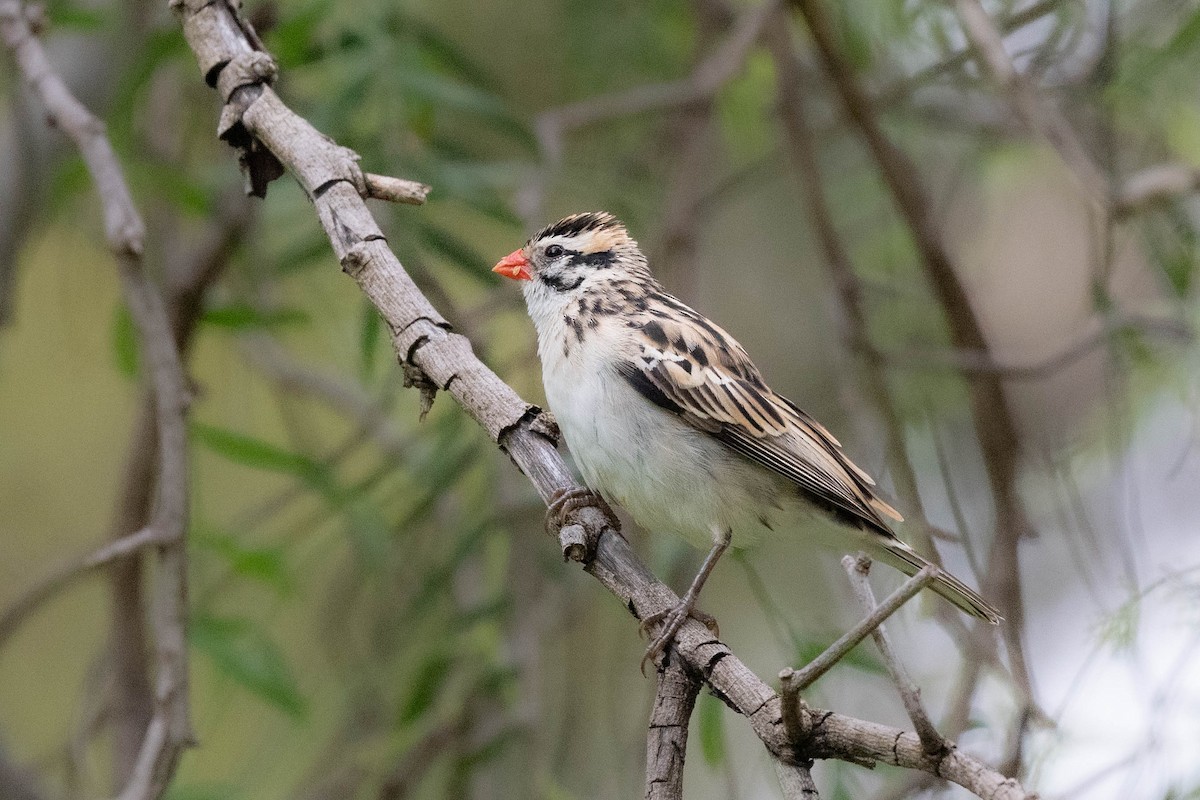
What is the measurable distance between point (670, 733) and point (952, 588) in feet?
4.68

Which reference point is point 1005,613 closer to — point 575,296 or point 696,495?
point 696,495

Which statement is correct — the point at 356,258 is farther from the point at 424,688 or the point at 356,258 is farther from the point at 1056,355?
the point at 1056,355

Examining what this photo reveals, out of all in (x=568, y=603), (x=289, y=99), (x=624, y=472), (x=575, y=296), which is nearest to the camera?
(x=624, y=472)

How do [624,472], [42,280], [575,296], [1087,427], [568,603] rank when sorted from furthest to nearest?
[42,280], [1087,427], [568,603], [575,296], [624,472]

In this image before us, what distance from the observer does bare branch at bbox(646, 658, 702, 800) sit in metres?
2.09

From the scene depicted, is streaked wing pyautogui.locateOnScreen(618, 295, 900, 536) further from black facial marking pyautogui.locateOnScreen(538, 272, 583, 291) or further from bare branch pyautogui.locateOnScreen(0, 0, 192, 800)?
bare branch pyautogui.locateOnScreen(0, 0, 192, 800)

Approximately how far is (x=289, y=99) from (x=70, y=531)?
3.21 metres

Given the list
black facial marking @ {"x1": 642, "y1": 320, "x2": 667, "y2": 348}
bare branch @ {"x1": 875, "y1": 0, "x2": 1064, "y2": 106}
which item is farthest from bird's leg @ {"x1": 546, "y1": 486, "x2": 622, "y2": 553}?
bare branch @ {"x1": 875, "y1": 0, "x2": 1064, "y2": 106}

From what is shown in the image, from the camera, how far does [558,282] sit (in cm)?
420

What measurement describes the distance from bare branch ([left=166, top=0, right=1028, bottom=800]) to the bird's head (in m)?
1.40

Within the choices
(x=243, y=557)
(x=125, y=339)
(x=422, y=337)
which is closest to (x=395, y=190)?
(x=422, y=337)

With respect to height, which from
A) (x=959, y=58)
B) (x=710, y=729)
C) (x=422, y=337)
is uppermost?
(x=959, y=58)

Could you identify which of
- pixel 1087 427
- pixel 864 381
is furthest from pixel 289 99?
pixel 1087 427

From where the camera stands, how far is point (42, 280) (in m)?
7.23
